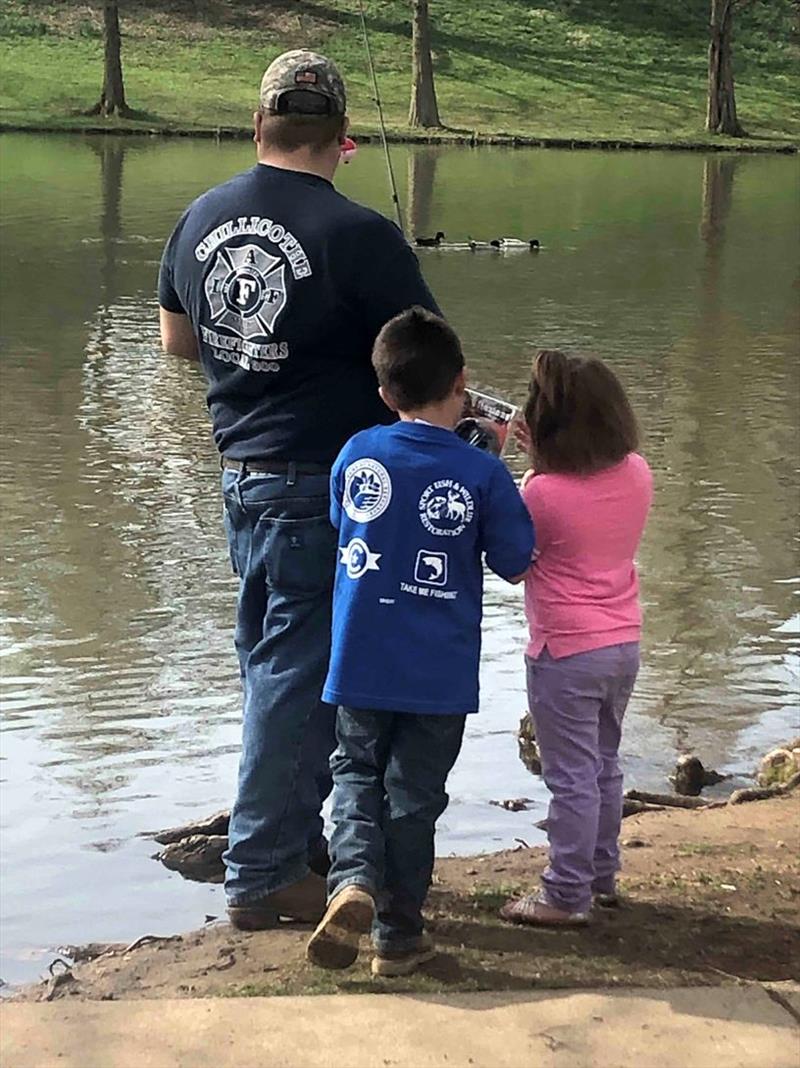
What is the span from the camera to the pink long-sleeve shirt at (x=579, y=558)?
4.13 meters

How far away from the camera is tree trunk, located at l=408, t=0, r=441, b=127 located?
47.1 m

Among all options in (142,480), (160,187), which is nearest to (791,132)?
(160,187)

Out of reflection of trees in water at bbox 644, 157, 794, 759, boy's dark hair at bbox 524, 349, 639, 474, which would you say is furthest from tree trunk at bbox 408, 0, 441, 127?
boy's dark hair at bbox 524, 349, 639, 474

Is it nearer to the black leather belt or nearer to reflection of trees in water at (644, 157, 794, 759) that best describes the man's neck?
the black leather belt

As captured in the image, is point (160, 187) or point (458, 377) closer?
point (458, 377)

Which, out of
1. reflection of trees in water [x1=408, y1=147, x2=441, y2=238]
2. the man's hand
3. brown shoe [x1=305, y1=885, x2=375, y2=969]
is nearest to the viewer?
brown shoe [x1=305, y1=885, x2=375, y2=969]

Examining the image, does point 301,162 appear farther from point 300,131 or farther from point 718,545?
point 718,545

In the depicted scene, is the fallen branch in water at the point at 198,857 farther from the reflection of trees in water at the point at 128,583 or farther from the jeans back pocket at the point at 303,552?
the jeans back pocket at the point at 303,552

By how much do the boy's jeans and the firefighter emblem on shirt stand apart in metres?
0.90

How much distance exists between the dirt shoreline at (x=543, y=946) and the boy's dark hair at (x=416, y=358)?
1242 millimetres

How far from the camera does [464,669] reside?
387cm

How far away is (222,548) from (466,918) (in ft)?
15.6

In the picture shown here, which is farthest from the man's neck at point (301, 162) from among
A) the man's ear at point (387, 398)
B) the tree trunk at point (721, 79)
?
the tree trunk at point (721, 79)

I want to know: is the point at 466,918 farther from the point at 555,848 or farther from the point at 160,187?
the point at 160,187
